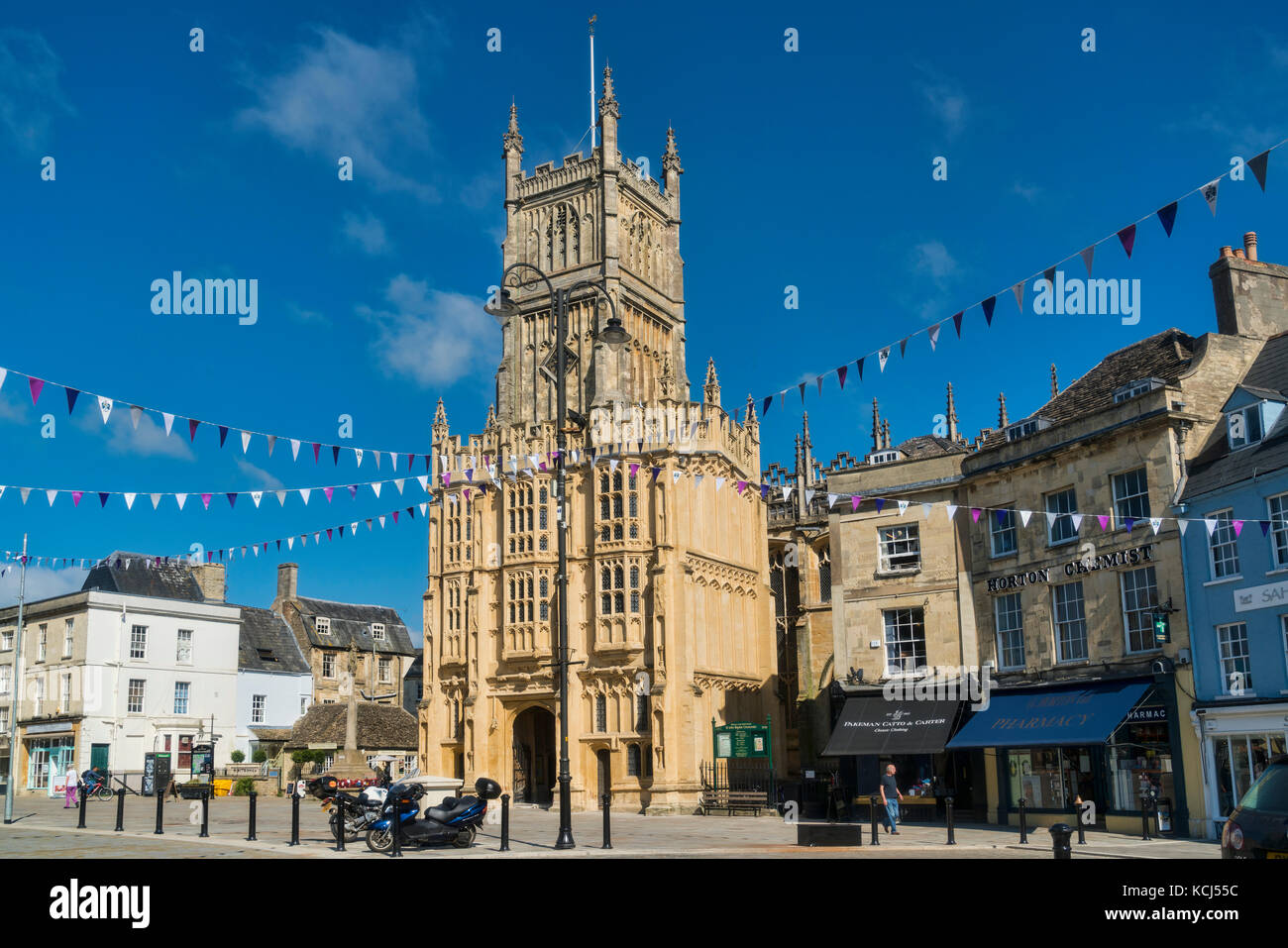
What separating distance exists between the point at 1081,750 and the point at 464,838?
14.9m

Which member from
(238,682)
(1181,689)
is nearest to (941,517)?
(1181,689)

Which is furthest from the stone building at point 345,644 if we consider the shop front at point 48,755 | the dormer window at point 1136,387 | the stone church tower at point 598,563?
the dormer window at point 1136,387

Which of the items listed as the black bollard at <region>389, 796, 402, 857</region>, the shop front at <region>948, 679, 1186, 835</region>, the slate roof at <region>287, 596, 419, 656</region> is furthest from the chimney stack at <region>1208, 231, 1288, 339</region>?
the slate roof at <region>287, 596, 419, 656</region>

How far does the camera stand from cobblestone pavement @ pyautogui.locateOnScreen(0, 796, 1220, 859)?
19594mm

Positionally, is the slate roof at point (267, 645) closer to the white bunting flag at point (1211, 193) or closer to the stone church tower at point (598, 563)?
the stone church tower at point (598, 563)

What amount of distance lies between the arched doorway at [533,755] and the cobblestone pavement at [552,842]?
12.5 metres

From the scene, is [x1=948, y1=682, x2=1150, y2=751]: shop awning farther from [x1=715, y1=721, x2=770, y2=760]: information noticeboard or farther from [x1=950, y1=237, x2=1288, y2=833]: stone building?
[x1=715, y1=721, x2=770, y2=760]: information noticeboard

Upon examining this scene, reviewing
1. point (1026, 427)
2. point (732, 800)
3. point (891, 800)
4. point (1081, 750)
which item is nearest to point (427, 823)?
point (891, 800)

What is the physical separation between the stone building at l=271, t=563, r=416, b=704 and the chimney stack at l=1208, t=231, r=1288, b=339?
4654 centimetres

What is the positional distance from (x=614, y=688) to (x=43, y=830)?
21.1 metres

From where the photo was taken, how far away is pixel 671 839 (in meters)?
24.5

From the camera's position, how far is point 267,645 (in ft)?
198
